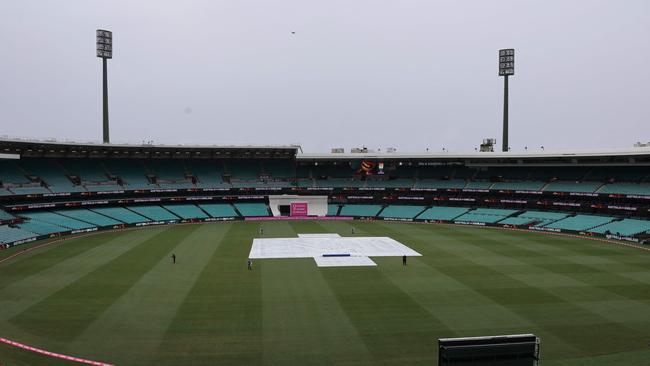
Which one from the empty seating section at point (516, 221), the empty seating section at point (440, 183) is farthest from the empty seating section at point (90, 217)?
the empty seating section at point (516, 221)

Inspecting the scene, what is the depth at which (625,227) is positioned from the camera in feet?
→ 177

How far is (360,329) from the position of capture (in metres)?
21.4

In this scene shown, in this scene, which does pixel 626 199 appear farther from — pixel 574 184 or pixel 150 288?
pixel 150 288

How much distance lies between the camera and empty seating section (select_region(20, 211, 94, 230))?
56.9 m

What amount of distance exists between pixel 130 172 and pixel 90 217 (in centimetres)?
1562

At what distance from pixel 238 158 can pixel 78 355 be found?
69246 millimetres

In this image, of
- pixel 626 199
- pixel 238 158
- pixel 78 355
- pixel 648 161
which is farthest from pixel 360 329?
pixel 238 158

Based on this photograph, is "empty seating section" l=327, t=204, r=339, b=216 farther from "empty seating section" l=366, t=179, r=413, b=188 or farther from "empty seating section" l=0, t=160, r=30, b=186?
"empty seating section" l=0, t=160, r=30, b=186

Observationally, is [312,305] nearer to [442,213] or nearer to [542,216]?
[442,213]

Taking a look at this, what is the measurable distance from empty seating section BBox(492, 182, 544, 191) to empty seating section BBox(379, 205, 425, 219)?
1401 centimetres

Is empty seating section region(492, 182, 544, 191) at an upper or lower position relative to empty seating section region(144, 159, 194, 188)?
lower

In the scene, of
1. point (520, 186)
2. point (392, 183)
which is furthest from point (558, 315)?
point (392, 183)

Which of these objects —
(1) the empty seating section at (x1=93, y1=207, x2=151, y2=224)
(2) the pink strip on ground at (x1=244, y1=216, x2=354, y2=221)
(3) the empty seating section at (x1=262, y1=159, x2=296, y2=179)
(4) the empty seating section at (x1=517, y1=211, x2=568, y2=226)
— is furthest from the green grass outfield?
(3) the empty seating section at (x1=262, y1=159, x2=296, y2=179)

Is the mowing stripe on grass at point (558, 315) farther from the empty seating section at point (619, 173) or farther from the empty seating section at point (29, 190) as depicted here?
the empty seating section at point (29, 190)
